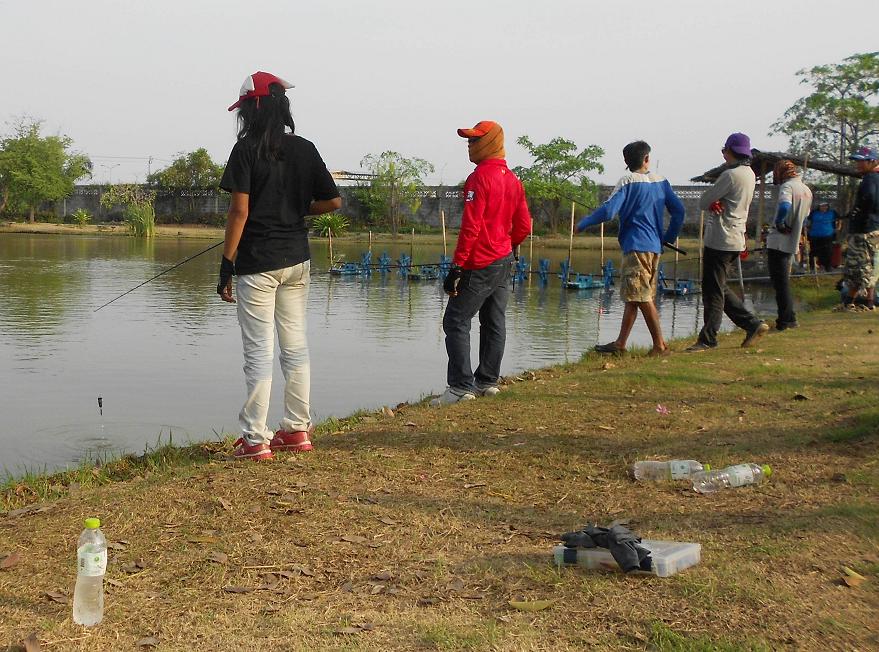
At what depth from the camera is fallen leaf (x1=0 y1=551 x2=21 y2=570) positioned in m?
3.85

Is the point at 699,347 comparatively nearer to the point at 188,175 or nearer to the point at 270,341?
the point at 270,341

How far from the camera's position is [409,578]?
12.2ft

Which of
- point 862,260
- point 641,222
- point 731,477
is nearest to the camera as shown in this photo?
point 731,477

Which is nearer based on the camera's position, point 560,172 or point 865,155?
point 865,155

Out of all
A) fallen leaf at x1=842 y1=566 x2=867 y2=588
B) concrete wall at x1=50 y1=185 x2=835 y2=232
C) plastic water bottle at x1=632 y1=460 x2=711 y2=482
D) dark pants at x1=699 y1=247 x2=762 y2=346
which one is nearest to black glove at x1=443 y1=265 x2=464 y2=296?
plastic water bottle at x1=632 y1=460 x2=711 y2=482

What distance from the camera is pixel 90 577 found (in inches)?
129

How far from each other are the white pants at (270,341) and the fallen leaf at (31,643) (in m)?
2.42

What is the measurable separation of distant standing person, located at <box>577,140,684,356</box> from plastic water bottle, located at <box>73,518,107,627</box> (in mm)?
6055

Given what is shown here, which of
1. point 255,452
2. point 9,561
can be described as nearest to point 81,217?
point 255,452

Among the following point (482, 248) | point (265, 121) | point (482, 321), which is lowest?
point (482, 321)

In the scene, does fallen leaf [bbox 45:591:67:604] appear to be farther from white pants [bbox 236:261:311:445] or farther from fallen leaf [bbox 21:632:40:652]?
white pants [bbox 236:261:311:445]

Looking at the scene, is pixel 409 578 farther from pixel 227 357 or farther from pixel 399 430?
pixel 227 357

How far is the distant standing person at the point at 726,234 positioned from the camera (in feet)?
29.2

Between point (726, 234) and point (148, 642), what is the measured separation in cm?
707
